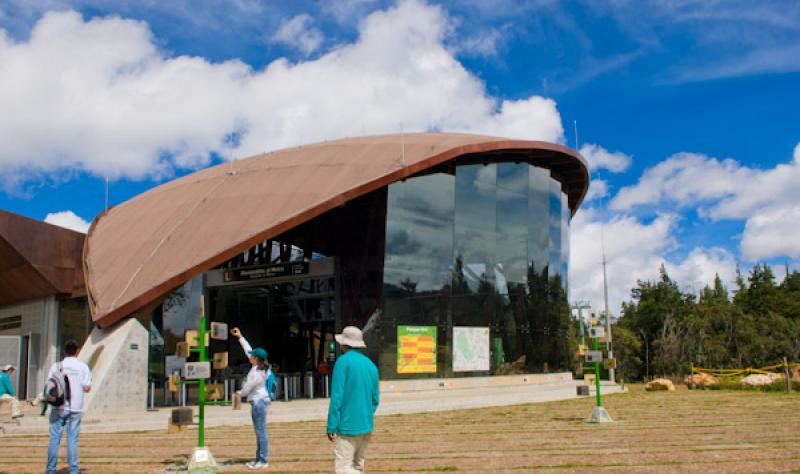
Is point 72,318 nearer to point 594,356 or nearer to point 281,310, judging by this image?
point 281,310

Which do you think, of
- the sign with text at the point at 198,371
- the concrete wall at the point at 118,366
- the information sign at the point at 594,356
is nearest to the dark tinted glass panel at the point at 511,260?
the information sign at the point at 594,356

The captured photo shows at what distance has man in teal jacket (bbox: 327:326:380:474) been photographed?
6398mm

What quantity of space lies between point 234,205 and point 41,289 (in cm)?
965

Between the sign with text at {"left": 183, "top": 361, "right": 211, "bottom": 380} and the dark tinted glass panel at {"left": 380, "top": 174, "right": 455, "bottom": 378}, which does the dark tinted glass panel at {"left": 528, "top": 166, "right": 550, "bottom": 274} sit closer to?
the dark tinted glass panel at {"left": 380, "top": 174, "right": 455, "bottom": 378}

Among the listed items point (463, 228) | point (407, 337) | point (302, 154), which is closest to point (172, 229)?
point (302, 154)

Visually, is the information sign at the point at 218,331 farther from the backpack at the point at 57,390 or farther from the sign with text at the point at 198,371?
the backpack at the point at 57,390

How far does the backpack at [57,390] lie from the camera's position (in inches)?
343

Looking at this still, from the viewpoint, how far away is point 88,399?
56.7 ft

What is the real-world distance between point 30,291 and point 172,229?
30.0 feet

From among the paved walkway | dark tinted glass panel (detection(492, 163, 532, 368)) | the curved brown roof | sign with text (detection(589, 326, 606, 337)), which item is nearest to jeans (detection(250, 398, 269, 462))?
the paved walkway

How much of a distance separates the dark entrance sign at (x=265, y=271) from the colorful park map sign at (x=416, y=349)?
4.48 metres

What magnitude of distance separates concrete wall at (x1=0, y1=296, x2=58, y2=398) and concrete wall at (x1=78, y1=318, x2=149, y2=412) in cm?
943

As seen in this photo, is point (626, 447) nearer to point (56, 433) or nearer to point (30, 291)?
point (56, 433)

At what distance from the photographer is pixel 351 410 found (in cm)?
642
